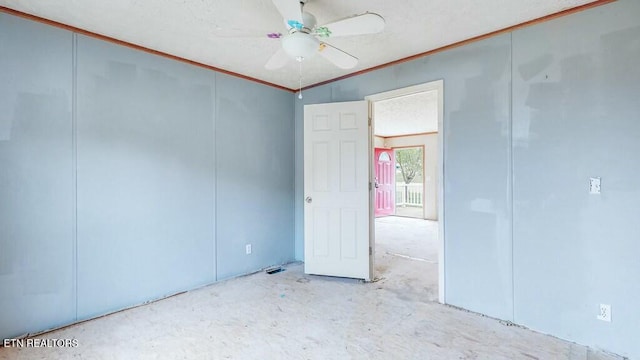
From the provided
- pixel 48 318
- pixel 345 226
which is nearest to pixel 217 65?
pixel 345 226

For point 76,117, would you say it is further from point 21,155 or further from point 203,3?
point 203,3

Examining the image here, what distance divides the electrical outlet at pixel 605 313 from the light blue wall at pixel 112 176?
324cm

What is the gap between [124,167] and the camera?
2.70 metres

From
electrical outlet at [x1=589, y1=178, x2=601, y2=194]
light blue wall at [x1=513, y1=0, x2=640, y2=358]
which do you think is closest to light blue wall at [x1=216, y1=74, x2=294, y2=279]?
light blue wall at [x1=513, y1=0, x2=640, y2=358]

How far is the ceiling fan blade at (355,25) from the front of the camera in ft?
5.54

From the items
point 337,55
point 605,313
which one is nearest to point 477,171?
point 605,313

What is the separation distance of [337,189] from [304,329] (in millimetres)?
1622

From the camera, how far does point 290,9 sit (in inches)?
63.7

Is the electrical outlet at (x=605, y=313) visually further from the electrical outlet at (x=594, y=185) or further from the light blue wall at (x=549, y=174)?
the electrical outlet at (x=594, y=185)

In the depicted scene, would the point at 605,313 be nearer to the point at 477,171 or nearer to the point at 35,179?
the point at 477,171

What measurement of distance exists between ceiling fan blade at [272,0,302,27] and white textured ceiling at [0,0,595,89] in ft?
0.84

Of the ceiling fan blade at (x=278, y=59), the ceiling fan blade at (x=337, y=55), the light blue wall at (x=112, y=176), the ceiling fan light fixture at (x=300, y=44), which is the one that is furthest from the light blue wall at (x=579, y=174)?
the light blue wall at (x=112, y=176)

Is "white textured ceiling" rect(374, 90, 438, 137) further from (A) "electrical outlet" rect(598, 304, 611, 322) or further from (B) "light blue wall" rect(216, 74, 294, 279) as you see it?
(A) "electrical outlet" rect(598, 304, 611, 322)

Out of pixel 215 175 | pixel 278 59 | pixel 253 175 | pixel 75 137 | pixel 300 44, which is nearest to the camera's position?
pixel 300 44
